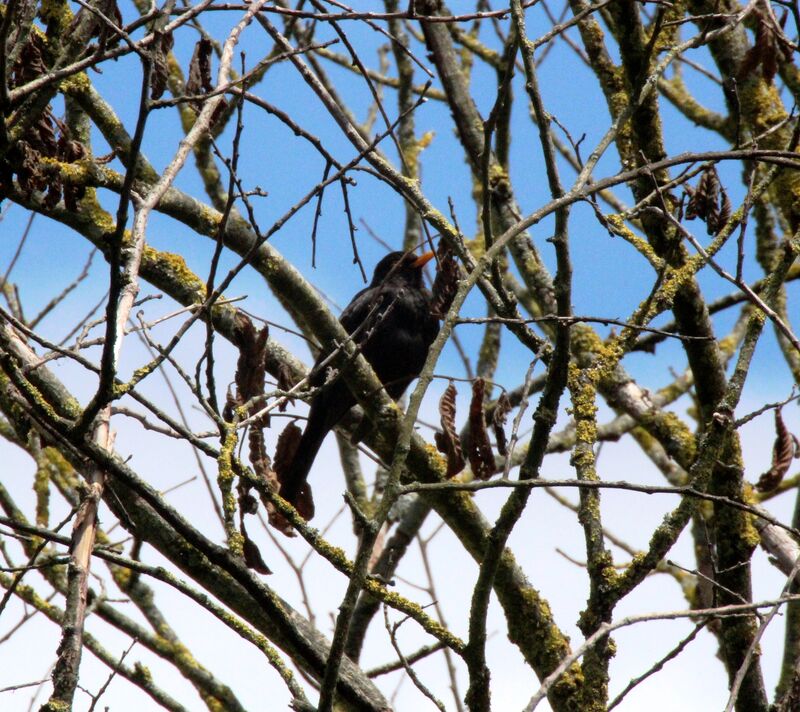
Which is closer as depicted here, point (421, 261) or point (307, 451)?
point (307, 451)

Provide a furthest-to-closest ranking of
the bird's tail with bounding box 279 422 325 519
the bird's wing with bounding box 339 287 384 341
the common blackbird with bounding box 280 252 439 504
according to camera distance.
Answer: the bird's wing with bounding box 339 287 384 341 < the common blackbird with bounding box 280 252 439 504 < the bird's tail with bounding box 279 422 325 519

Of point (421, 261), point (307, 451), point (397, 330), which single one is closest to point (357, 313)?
point (397, 330)

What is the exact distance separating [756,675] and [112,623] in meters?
2.55

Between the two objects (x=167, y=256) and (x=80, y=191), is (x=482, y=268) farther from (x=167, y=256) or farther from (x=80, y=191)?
(x=167, y=256)

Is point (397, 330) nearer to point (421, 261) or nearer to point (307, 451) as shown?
point (421, 261)

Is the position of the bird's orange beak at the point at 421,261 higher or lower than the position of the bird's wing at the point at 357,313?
higher

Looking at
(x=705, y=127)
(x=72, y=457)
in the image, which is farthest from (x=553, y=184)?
(x=705, y=127)

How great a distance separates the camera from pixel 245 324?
3.12m

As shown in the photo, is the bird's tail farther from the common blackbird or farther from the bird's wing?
the bird's wing

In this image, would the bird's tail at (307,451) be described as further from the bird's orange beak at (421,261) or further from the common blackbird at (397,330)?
the bird's orange beak at (421,261)

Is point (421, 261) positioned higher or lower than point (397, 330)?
higher

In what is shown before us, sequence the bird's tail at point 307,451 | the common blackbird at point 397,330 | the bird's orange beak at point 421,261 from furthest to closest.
→ the bird's orange beak at point 421,261 → the common blackbird at point 397,330 → the bird's tail at point 307,451

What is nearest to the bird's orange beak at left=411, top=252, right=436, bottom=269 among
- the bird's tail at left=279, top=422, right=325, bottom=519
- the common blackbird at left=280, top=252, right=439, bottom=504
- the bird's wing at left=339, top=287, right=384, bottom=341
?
the common blackbird at left=280, top=252, right=439, bottom=504

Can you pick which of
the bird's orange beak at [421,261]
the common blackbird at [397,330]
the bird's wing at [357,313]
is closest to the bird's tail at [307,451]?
the common blackbird at [397,330]
